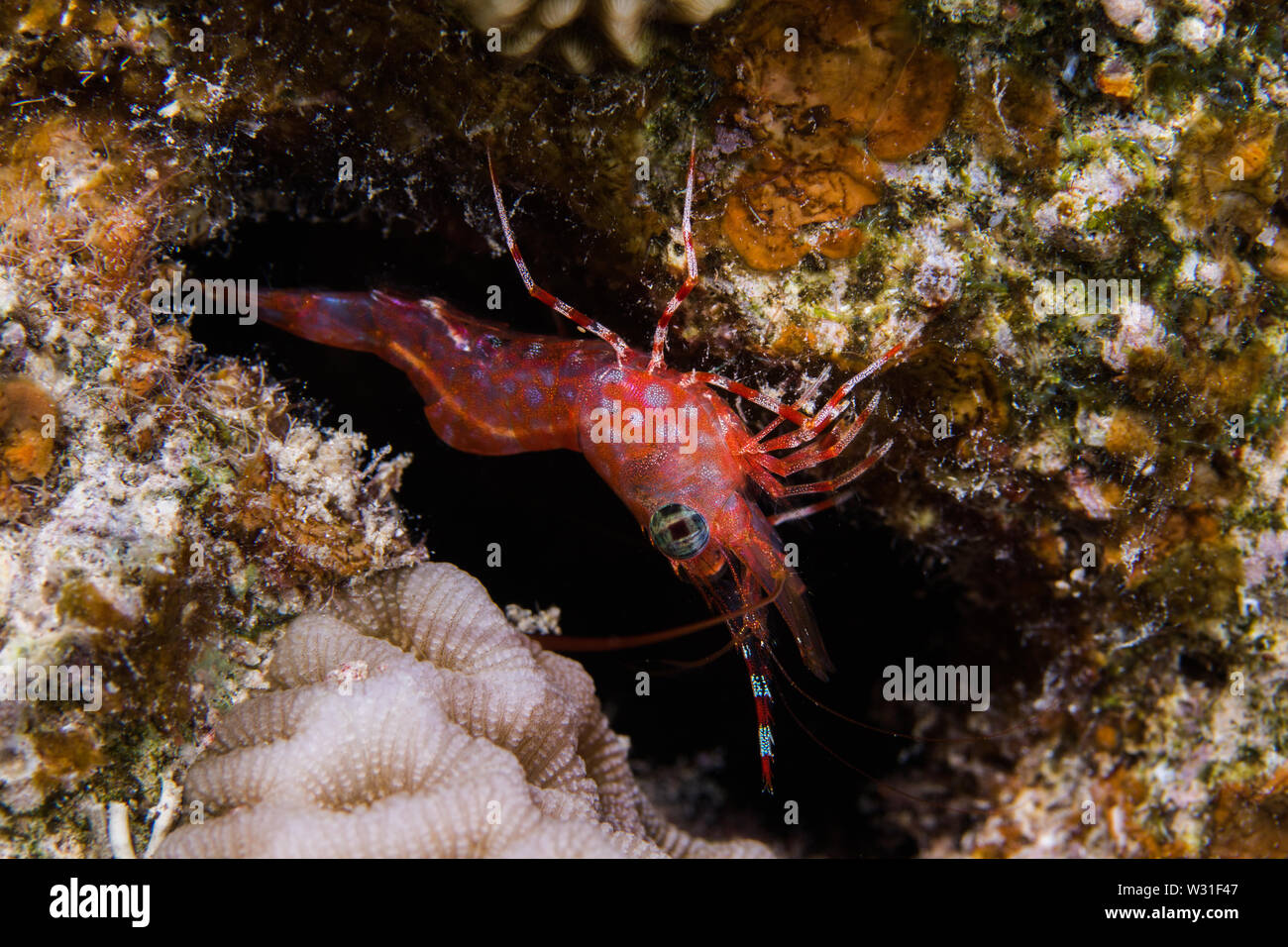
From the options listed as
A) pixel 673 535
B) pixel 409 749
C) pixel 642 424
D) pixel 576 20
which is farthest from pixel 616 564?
pixel 576 20

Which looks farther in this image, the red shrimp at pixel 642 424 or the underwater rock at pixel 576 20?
the red shrimp at pixel 642 424

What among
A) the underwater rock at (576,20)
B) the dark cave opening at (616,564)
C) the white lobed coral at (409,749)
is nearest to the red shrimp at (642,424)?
the dark cave opening at (616,564)

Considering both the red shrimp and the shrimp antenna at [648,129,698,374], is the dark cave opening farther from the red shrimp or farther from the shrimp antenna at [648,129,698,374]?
the shrimp antenna at [648,129,698,374]

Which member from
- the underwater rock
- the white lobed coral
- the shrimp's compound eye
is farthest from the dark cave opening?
the underwater rock

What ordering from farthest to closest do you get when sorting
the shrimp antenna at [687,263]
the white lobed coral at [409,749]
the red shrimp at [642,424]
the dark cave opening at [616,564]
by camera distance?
1. the dark cave opening at [616,564]
2. the red shrimp at [642,424]
3. the shrimp antenna at [687,263]
4. the white lobed coral at [409,749]

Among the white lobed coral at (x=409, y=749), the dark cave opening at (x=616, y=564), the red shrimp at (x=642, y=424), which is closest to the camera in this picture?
the white lobed coral at (x=409, y=749)

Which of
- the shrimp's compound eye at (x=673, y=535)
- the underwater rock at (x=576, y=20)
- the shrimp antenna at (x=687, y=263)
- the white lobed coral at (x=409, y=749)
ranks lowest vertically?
the white lobed coral at (x=409, y=749)

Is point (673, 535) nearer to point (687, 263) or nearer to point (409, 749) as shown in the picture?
point (687, 263)

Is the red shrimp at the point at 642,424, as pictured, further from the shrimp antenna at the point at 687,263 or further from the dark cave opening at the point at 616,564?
the dark cave opening at the point at 616,564

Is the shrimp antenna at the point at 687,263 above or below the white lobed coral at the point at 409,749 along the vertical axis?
above
